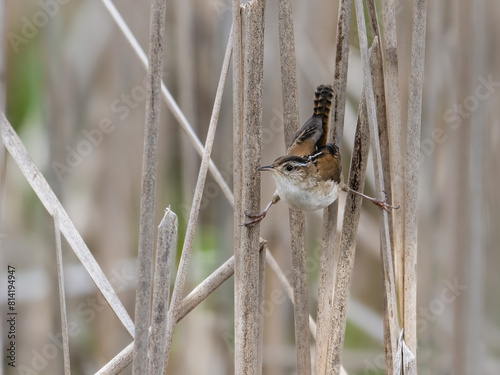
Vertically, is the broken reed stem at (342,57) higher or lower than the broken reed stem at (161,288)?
higher

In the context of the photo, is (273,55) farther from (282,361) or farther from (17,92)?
(282,361)

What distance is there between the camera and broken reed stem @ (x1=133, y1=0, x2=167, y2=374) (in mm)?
1353

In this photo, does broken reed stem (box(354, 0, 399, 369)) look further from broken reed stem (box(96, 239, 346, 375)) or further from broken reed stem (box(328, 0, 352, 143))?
broken reed stem (box(96, 239, 346, 375))

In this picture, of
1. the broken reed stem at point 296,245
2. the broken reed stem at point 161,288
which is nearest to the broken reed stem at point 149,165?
the broken reed stem at point 161,288

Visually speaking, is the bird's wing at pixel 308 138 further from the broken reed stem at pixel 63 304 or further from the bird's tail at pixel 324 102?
the broken reed stem at pixel 63 304

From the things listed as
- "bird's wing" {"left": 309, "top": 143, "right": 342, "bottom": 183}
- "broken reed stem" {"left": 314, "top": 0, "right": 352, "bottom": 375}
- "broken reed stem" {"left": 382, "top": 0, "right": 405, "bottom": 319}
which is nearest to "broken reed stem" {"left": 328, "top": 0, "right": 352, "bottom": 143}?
"broken reed stem" {"left": 314, "top": 0, "right": 352, "bottom": 375}

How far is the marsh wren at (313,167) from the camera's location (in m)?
1.99

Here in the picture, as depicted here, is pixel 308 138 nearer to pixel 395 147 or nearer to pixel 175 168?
pixel 395 147

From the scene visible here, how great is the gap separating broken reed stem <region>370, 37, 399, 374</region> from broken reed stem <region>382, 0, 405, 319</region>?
30mm

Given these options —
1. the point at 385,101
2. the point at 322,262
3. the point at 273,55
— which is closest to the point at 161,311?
the point at 322,262

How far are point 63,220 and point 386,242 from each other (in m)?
0.91

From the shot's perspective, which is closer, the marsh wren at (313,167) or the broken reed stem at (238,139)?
the broken reed stem at (238,139)

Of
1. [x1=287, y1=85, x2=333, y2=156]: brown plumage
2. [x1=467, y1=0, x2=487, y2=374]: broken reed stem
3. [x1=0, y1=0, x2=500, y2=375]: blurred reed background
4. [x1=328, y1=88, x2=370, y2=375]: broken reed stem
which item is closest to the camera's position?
[x1=328, y1=88, x2=370, y2=375]: broken reed stem

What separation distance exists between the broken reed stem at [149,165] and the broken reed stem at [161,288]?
0.15 feet
